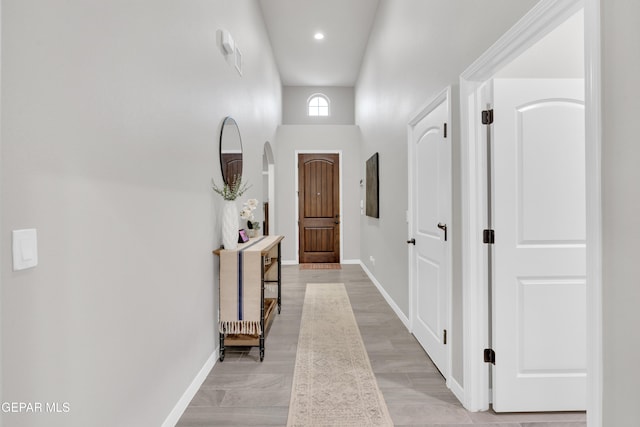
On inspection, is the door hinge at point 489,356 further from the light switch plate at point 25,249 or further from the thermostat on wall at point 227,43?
the thermostat on wall at point 227,43

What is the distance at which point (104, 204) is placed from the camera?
1.27 meters

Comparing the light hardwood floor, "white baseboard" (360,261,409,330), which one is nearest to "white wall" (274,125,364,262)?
"white baseboard" (360,261,409,330)

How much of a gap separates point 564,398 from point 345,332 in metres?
1.70

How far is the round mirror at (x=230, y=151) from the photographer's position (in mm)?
2783

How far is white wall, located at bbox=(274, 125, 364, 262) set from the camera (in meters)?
6.92

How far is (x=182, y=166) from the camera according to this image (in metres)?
1.99

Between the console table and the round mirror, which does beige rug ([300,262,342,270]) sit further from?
the console table

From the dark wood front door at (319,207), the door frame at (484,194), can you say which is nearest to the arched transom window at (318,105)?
the dark wood front door at (319,207)

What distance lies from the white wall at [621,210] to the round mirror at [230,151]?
2.38 metres

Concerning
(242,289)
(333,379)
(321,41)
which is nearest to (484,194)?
(333,379)

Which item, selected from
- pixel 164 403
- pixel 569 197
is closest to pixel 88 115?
pixel 164 403

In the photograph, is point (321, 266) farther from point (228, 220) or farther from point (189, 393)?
point (189, 393)

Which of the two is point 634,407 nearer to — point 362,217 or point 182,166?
point 182,166

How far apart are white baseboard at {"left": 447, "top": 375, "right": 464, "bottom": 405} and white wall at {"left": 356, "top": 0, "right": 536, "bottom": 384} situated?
4 centimetres
